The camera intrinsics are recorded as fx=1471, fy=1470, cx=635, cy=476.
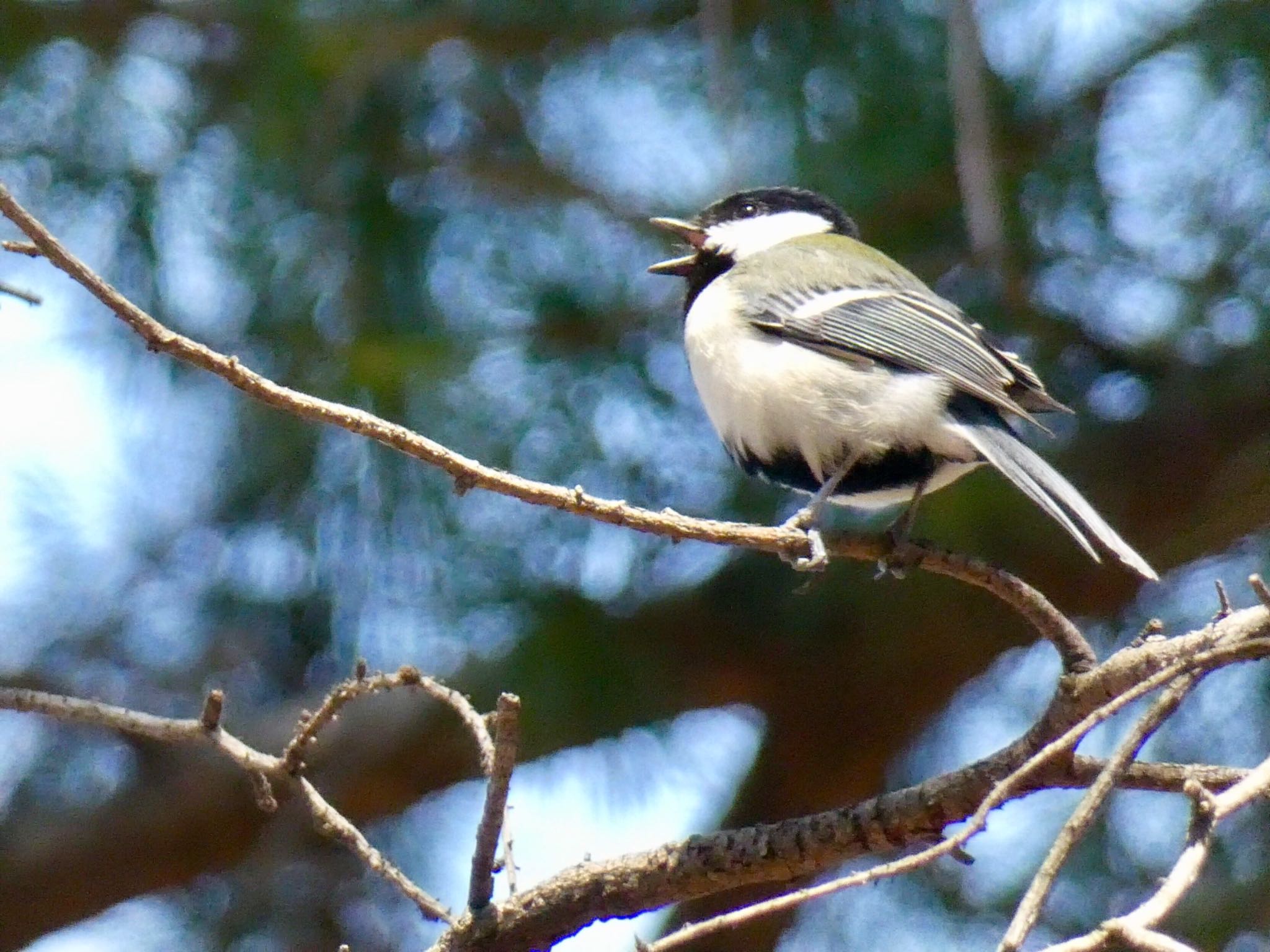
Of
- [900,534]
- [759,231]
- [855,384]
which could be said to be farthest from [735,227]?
[900,534]

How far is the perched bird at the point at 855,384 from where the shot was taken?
6.95ft

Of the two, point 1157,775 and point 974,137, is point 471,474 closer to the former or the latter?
point 1157,775

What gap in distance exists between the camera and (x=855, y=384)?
2178 millimetres

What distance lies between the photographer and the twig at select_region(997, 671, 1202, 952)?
99cm

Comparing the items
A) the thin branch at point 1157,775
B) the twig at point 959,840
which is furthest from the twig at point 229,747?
the thin branch at point 1157,775

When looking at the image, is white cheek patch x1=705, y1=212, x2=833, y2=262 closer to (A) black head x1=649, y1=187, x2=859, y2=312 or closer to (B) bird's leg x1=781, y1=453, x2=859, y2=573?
(A) black head x1=649, y1=187, x2=859, y2=312

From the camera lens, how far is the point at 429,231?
298 centimetres

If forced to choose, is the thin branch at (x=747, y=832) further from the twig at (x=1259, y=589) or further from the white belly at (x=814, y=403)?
the white belly at (x=814, y=403)

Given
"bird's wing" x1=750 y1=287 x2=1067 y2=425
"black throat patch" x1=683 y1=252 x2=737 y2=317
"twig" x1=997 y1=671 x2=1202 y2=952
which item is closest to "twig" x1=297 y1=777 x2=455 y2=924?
"twig" x1=997 y1=671 x2=1202 y2=952

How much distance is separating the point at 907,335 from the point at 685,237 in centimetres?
62

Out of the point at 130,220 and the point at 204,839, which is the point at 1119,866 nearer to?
the point at 204,839

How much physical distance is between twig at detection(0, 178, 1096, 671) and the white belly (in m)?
0.45

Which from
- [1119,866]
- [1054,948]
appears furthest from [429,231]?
Answer: [1054,948]

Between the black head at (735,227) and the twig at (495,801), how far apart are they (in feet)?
4.37
